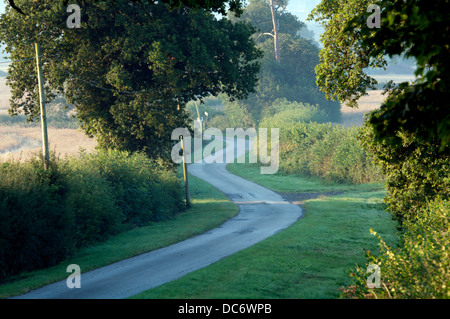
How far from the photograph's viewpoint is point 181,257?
19.0 meters

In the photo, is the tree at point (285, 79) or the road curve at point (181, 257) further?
the tree at point (285, 79)

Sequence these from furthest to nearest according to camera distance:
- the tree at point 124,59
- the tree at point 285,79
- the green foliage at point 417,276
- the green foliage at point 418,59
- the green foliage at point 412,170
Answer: the tree at point 285,79 < the tree at point 124,59 < the green foliage at point 412,170 < the green foliage at point 417,276 < the green foliage at point 418,59

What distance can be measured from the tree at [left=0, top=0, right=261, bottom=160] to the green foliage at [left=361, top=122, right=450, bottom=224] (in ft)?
49.4

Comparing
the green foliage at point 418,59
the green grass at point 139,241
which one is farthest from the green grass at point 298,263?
the green foliage at point 418,59

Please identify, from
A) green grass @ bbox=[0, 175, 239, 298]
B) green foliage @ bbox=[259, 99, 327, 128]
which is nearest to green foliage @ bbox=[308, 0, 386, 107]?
green grass @ bbox=[0, 175, 239, 298]

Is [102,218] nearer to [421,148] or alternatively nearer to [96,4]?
[96,4]

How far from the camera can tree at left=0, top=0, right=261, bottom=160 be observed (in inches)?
1155

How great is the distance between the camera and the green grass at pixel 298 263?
12805 mm

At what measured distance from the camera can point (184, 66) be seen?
32344 millimetres

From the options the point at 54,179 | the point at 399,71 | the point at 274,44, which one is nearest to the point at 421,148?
the point at 54,179

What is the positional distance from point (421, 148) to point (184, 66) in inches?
755

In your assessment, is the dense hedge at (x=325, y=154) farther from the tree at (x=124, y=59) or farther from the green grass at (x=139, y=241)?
the tree at (x=124, y=59)

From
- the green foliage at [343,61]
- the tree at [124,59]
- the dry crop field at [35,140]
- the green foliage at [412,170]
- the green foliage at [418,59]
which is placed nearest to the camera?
the green foliage at [418,59]

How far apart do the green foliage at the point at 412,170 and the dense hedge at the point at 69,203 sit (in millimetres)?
12190
